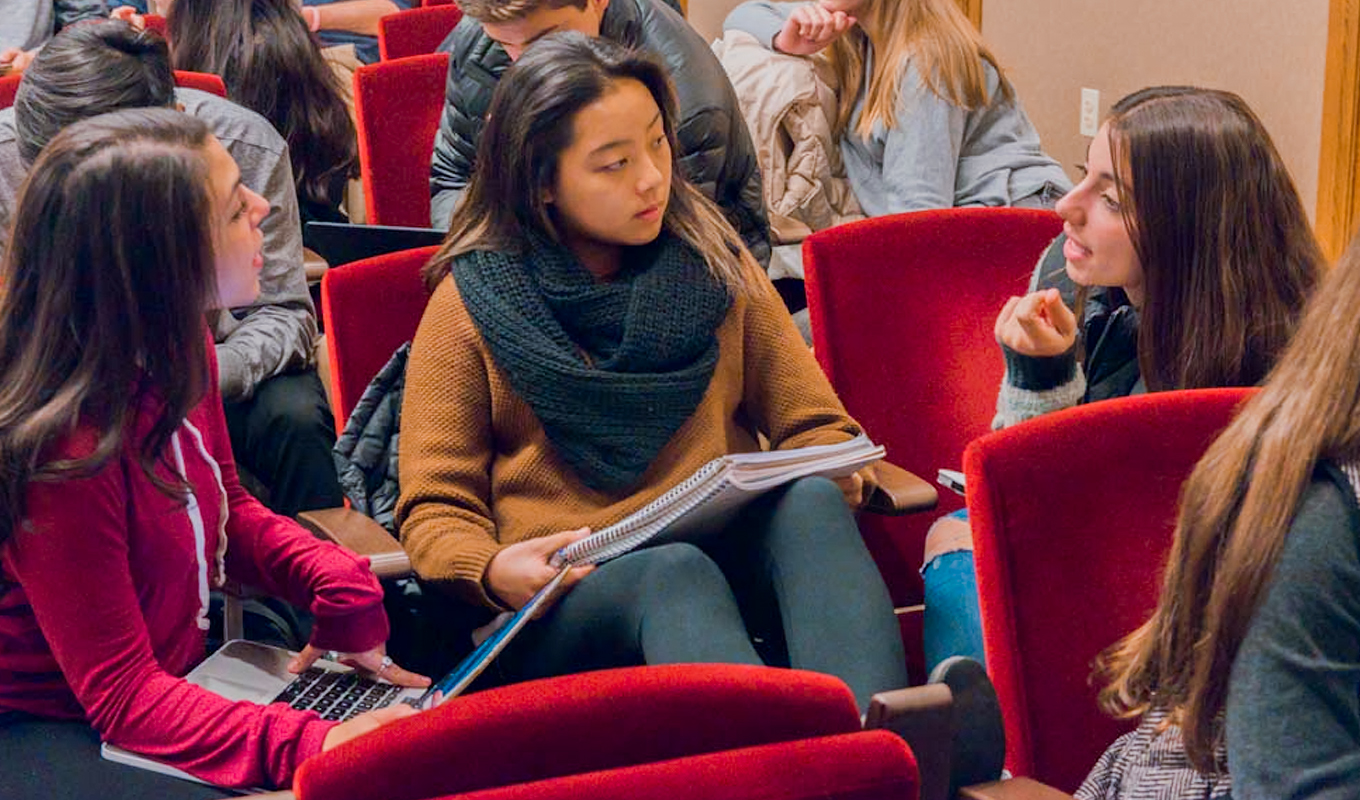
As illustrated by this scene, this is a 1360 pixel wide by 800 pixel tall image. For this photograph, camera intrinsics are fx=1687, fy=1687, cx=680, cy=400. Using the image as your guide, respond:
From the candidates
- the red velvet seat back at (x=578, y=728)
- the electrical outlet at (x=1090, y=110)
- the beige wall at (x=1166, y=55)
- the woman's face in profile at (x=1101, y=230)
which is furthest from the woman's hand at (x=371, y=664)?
the electrical outlet at (x=1090, y=110)

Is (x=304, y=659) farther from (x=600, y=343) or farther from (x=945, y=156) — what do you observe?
(x=945, y=156)

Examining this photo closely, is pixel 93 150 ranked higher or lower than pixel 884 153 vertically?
higher

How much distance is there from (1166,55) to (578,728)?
146 inches

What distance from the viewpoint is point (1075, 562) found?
1.57 metres

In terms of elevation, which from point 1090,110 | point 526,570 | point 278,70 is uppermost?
point 278,70

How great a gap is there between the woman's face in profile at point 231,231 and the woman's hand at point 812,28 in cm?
164

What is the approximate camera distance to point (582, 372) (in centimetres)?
203

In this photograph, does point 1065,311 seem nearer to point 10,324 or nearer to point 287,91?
point 10,324

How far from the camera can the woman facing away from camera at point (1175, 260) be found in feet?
6.24

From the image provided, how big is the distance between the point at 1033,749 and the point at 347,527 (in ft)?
2.97

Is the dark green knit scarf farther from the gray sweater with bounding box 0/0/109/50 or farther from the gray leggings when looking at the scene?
the gray sweater with bounding box 0/0/109/50

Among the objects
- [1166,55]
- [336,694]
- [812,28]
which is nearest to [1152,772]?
[336,694]

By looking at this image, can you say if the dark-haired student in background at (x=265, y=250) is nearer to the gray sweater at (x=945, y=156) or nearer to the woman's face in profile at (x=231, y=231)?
the woman's face in profile at (x=231, y=231)

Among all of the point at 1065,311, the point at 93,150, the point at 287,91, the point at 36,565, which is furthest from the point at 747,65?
the point at 36,565
